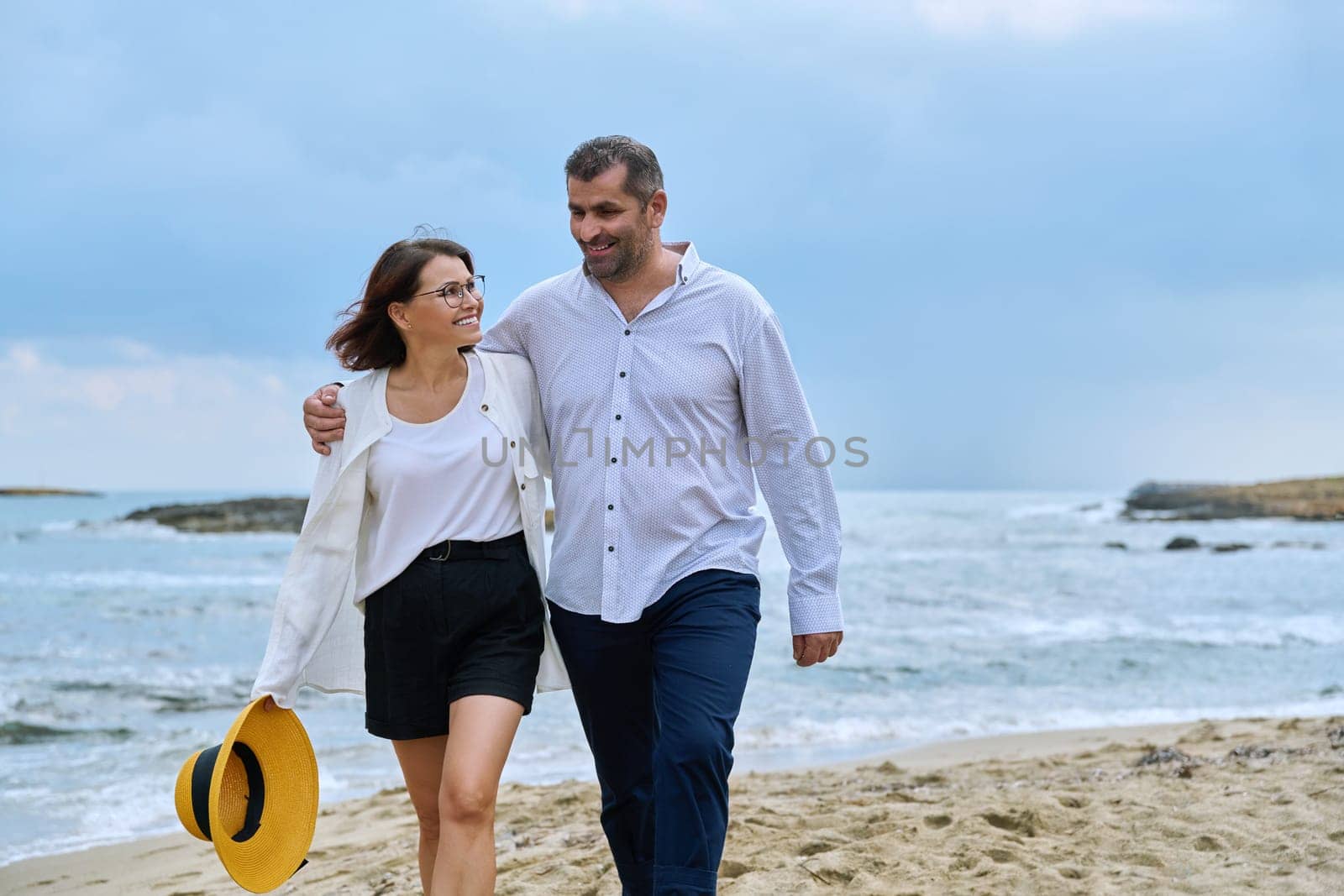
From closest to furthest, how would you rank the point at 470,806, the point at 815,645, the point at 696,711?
1. the point at 470,806
2. the point at 696,711
3. the point at 815,645

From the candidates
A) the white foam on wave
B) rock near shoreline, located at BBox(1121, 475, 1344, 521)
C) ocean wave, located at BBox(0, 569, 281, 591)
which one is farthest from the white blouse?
the white foam on wave

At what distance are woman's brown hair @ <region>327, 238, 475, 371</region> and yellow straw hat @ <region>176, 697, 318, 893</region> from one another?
992 millimetres

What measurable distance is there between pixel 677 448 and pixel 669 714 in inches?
28.6

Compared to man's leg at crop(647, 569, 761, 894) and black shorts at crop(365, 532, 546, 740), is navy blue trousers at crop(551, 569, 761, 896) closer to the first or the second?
man's leg at crop(647, 569, 761, 894)

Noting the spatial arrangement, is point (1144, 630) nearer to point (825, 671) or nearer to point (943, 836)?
point (825, 671)

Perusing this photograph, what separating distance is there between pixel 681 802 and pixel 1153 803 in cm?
323

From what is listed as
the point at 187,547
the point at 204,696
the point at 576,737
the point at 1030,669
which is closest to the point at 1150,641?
the point at 1030,669

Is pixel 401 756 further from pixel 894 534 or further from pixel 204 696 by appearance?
pixel 894 534

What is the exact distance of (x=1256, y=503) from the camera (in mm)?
47281

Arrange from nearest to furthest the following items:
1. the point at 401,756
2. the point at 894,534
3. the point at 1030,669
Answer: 1. the point at 401,756
2. the point at 1030,669
3. the point at 894,534

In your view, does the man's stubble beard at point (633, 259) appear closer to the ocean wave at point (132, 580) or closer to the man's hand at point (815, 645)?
the man's hand at point (815, 645)

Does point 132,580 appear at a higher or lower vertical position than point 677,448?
lower

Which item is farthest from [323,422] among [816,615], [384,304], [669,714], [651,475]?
[816,615]

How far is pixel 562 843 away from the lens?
16.9ft
